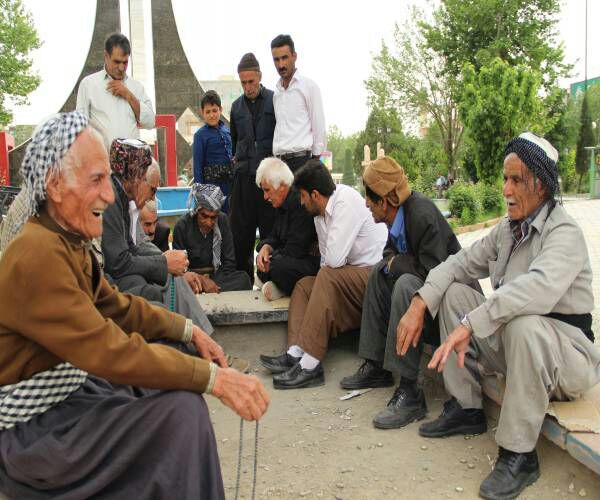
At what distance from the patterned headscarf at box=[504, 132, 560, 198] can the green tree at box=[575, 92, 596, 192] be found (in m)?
38.3

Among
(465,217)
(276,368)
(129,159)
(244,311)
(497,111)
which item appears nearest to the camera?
(129,159)

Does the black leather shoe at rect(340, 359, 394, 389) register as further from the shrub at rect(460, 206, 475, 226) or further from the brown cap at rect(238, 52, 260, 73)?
the shrub at rect(460, 206, 475, 226)

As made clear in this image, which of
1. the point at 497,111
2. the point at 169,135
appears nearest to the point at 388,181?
the point at 169,135

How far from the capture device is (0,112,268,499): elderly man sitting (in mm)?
1612

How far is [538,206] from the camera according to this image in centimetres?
278

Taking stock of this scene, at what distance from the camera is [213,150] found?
6.21 meters

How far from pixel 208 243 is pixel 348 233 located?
1.46m

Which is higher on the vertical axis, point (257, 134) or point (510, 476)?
point (257, 134)

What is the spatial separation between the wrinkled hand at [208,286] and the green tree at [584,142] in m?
37.3

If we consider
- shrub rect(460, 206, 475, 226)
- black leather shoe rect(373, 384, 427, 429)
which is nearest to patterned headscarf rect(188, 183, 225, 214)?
black leather shoe rect(373, 384, 427, 429)

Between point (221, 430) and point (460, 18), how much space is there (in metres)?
30.1

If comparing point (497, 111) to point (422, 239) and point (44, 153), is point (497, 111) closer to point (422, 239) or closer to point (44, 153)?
point (422, 239)

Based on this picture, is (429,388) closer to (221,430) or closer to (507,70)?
(221,430)

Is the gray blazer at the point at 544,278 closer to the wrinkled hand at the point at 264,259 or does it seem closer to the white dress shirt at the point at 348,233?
the white dress shirt at the point at 348,233
